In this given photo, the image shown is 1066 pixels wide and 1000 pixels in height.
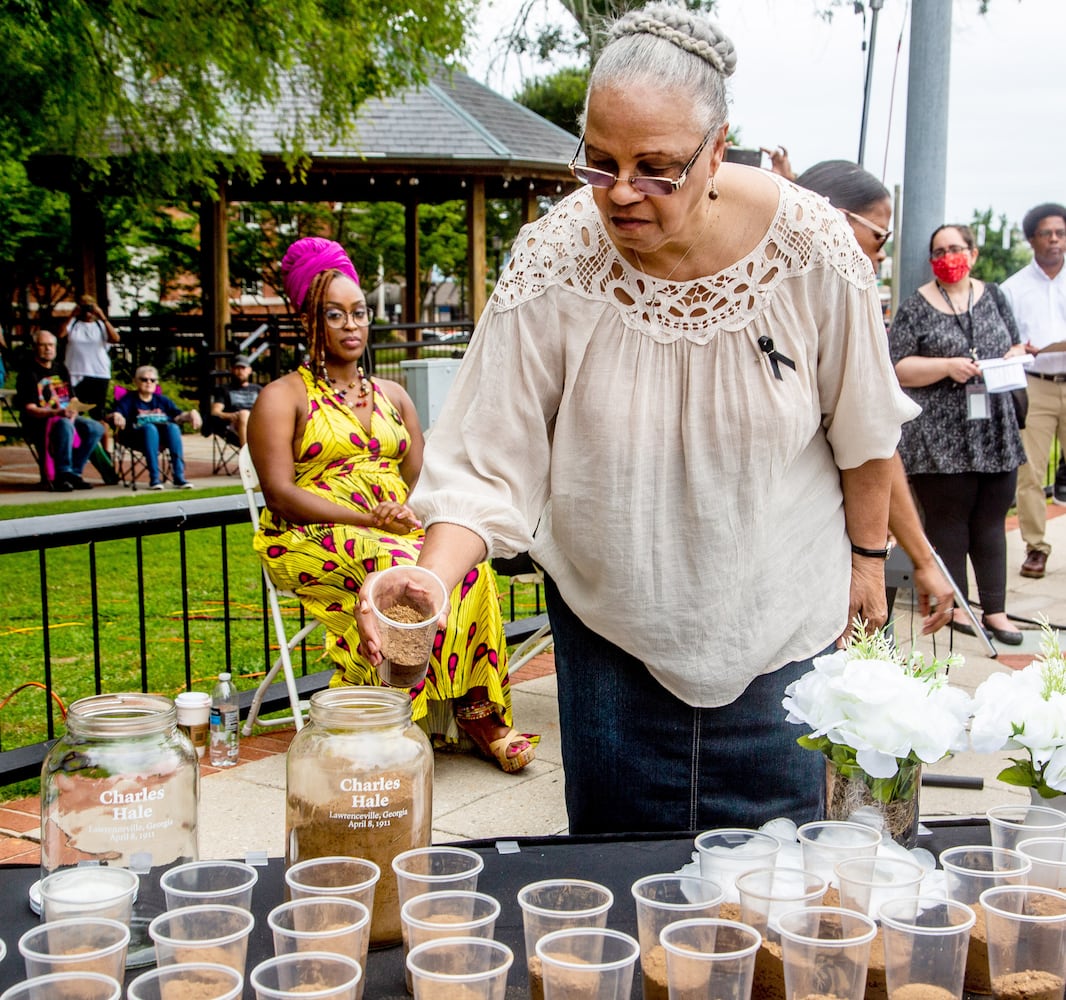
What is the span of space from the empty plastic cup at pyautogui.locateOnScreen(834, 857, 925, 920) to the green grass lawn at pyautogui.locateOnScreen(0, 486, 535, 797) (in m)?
3.79

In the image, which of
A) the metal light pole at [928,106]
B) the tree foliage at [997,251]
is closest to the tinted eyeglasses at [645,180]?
the metal light pole at [928,106]

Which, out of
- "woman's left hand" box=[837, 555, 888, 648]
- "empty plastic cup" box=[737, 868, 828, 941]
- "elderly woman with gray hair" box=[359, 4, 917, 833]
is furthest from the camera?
"woman's left hand" box=[837, 555, 888, 648]

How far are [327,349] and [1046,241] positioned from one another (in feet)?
15.9

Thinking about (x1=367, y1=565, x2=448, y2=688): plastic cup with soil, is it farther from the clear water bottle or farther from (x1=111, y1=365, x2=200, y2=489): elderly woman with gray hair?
(x1=111, y1=365, x2=200, y2=489): elderly woman with gray hair

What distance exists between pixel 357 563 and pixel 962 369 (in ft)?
10.6

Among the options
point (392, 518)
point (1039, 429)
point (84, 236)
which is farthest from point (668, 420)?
point (84, 236)

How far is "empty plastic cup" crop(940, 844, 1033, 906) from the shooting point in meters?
1.60

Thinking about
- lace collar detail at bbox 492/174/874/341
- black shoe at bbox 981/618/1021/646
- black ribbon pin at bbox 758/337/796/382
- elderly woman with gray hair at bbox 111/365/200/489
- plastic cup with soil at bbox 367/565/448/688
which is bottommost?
black shoe at bbox 981/618/1021/646

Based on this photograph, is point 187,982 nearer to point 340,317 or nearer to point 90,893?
point 90,893

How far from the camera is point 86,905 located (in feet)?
4.77

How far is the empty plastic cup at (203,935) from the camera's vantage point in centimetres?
137

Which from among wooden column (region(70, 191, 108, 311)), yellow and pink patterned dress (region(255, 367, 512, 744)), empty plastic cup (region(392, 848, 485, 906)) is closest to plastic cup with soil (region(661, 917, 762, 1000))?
empty plastic cup (region(392, 848, 485, 906))

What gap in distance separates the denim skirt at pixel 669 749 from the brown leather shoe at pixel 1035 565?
22.4 ft

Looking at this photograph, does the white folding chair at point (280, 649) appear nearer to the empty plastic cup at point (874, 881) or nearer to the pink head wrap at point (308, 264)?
the pink head wrap at point (308, 264)
